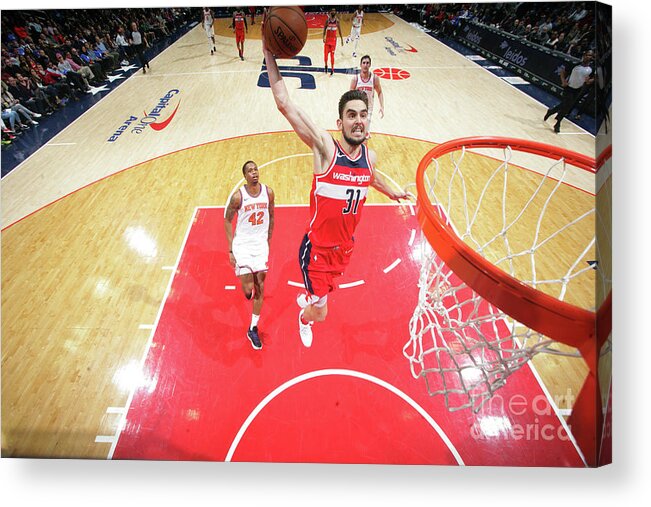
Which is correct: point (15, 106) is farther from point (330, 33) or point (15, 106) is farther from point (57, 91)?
point (330, 33)

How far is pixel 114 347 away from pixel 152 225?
5.72 feet

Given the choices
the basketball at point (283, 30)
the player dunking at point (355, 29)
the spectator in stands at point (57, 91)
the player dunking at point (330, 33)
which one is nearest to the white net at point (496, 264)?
the basketball at point (283, 30)

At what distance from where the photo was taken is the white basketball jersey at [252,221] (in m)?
3.21

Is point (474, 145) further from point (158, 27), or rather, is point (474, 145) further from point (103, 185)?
point (103, 185)

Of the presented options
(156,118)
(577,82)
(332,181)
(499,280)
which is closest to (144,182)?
(156,118)

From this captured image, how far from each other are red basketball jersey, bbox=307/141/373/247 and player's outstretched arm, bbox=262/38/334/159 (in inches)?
3.5

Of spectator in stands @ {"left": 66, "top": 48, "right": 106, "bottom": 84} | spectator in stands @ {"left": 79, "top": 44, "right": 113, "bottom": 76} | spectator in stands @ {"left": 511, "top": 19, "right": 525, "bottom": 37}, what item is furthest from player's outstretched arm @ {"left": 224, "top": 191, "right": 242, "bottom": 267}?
spectator in stands @ {"left": 511, "top": 19, "right": 525, "bottom": 37}

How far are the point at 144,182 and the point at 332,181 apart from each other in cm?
378

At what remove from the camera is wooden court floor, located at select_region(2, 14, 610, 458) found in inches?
122

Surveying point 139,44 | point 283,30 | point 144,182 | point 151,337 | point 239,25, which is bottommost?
point 151,337

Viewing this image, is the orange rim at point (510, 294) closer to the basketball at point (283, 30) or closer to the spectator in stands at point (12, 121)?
the basketball at point (283, 30)

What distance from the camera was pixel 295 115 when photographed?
2393 millimetres

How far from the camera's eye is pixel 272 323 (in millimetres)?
3535

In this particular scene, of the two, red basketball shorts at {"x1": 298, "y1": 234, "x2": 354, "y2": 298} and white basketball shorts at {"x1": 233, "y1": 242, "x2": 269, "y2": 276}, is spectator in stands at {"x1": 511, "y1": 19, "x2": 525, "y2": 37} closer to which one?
red basketball shorts at {"x1": 298, "y1": 234, "x2": 354, "y2": 298}
